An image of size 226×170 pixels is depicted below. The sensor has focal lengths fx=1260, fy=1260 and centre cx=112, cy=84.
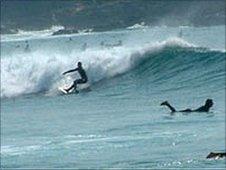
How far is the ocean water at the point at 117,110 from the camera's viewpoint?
75.9ft

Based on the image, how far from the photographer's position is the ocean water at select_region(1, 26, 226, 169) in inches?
911

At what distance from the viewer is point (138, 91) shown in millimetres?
37312

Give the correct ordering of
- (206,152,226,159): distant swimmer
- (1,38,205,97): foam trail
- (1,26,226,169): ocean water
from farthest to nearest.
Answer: (1,38,205,97): foam trail → (1,26,226,169): ocean water → (206,152,226,159): distant swimmer

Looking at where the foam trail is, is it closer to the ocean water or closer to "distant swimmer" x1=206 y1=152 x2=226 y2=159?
the ocean water

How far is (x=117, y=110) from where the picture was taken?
3192cm

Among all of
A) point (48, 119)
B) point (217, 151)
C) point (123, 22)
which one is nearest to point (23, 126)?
point (48, 119)

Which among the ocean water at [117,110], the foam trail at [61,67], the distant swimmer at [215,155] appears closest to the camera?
the distant swimmer at [215,155]

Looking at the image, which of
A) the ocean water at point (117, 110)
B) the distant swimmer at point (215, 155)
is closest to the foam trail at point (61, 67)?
the ocean water at point (117, 110)

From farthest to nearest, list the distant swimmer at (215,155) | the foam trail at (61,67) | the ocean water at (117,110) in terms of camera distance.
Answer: the foam trail at (61,67) → the ocean water at (117,110) → the distant swimmer at (215,155)

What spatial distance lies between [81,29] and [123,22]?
19.7ft

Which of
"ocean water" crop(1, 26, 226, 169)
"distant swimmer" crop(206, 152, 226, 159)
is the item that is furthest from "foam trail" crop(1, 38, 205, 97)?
"distant swimmer" crop(206, 152, 226, 159)

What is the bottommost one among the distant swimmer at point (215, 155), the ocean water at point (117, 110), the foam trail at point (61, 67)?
the distant swimmer at point (215, 155)

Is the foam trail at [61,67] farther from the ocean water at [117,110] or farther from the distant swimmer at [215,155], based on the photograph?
the distant swimmer at [215,155]

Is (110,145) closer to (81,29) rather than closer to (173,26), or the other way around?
(173,26)
